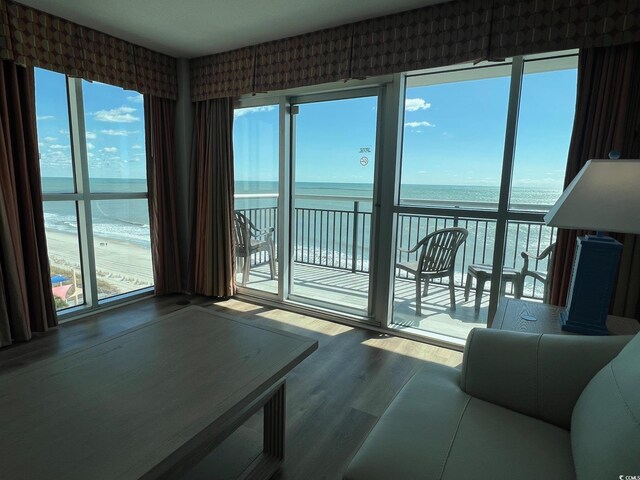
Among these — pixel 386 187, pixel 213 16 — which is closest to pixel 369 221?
pixel 386 187

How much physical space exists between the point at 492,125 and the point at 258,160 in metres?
2.22

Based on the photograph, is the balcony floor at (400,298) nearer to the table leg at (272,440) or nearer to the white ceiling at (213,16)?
the table leg at (272,440)

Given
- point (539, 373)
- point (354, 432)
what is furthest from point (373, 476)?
point (354, 432)

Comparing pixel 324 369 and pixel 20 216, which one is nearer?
pixel 324 369

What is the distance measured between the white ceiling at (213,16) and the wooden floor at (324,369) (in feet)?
7.20

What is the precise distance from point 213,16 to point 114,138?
5.34 ft

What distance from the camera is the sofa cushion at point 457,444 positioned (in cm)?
97

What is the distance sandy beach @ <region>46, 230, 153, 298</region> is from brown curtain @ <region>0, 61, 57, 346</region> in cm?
35

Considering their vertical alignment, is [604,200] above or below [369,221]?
above

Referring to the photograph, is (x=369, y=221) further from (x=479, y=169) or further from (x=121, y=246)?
(x=121, y=246)

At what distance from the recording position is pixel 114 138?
3445mm

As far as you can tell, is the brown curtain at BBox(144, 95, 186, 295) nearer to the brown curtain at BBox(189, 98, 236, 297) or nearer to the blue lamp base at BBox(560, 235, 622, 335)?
the brown curtain at BBox(189, 98, 236, 297)

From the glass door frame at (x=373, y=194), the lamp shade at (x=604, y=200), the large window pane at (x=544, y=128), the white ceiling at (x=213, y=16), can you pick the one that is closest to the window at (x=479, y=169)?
the large window pane at (x=544, y=128)

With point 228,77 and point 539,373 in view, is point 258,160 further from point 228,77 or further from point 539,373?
point 539,373
